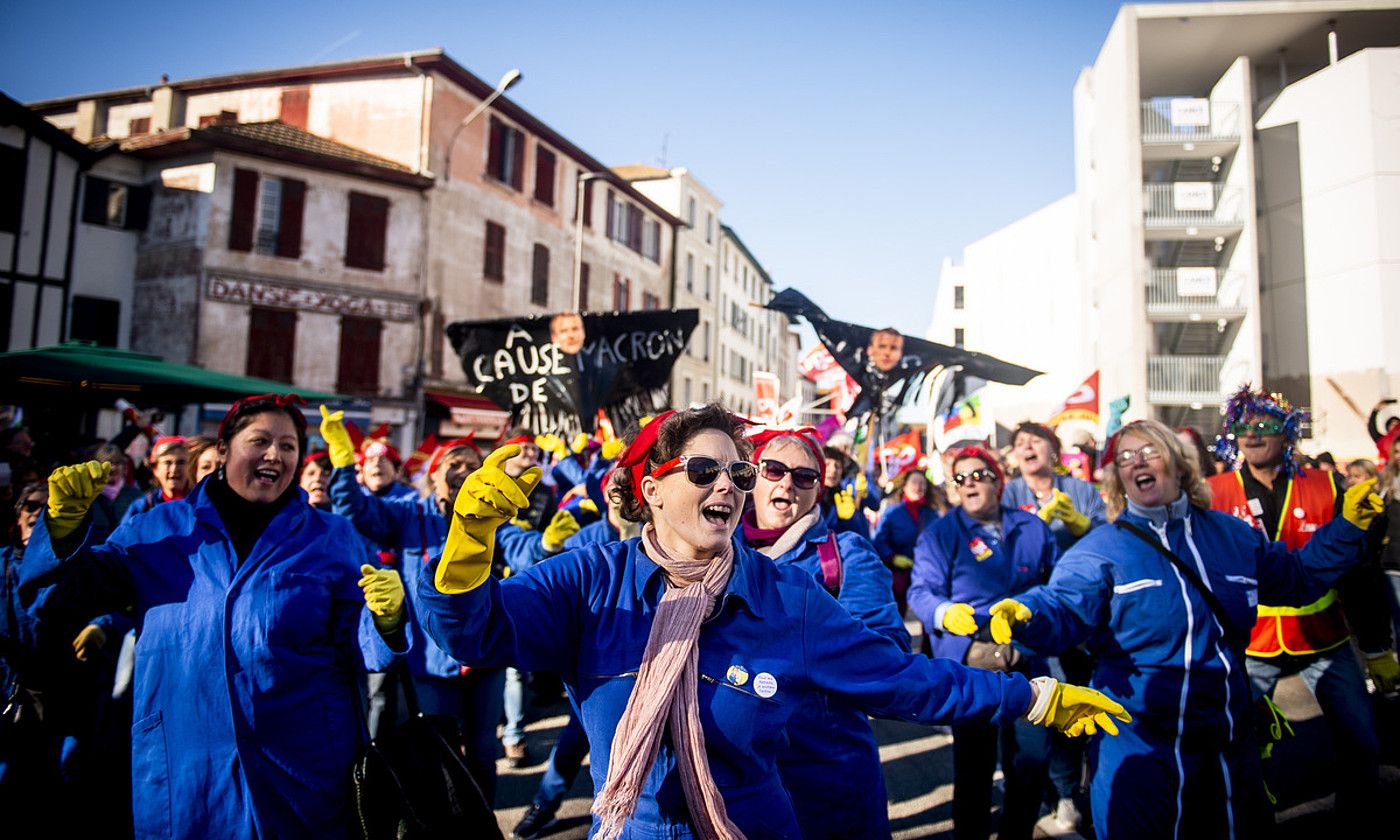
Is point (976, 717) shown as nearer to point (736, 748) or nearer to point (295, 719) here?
point (736, 748)

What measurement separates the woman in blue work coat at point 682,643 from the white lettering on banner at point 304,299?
20.8 meters

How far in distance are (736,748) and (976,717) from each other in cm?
72

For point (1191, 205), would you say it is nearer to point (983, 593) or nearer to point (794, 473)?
point (983, 593)

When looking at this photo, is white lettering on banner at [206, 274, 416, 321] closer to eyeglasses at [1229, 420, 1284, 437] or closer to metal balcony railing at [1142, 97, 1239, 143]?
eyeglasses at [1229, 420, 1284, 437]

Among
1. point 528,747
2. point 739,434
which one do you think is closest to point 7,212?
point 528,747

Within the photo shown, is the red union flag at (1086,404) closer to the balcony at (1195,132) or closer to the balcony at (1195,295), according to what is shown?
the balcony at (1195,295)

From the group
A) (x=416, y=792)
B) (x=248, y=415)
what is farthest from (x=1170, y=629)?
(x=248, y=415)

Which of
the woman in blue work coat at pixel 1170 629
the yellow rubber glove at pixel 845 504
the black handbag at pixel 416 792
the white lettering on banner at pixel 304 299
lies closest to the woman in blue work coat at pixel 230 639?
the black handbag at pixel 416 792

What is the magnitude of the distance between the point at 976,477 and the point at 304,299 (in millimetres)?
20080

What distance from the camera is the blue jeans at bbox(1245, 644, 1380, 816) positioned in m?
4.02

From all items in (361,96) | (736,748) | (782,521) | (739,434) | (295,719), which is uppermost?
(361,96)

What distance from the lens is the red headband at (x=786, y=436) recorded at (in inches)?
134

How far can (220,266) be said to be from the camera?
19.4m

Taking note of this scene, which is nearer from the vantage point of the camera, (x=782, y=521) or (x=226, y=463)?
(x=226, y=463)
